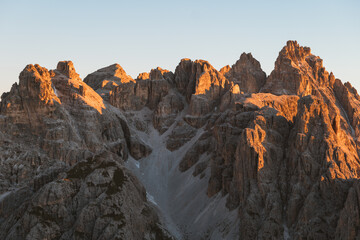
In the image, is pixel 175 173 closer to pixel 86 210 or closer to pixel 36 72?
pixel 86 210

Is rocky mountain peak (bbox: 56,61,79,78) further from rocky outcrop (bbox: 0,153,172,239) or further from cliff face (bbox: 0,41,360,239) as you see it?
rocky outcrop (bbox: 0,153,172,239)

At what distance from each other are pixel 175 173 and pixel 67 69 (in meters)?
60.5

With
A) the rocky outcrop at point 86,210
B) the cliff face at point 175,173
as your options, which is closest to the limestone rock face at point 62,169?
the rocky outcrop at point 86,210

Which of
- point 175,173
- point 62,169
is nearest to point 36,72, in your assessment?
point 62,169

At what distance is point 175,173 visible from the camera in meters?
169

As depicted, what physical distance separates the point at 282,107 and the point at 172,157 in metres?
50.9

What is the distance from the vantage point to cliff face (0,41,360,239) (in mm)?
111812

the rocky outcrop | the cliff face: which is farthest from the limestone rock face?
the cliff face

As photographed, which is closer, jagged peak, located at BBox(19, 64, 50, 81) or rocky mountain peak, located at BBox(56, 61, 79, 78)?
jagged peak, located at BBox(19, 64, 50, 81)

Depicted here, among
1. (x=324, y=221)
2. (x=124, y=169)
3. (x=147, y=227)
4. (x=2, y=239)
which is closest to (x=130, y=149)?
(x=124, y=169)

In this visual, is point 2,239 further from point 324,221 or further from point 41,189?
point 324,221

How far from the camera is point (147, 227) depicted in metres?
122

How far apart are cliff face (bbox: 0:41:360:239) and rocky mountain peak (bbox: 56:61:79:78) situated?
57 centimetres

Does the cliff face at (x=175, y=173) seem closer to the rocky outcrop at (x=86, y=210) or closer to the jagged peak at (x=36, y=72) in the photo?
the rocky outcrop at (x=86, y=210)
